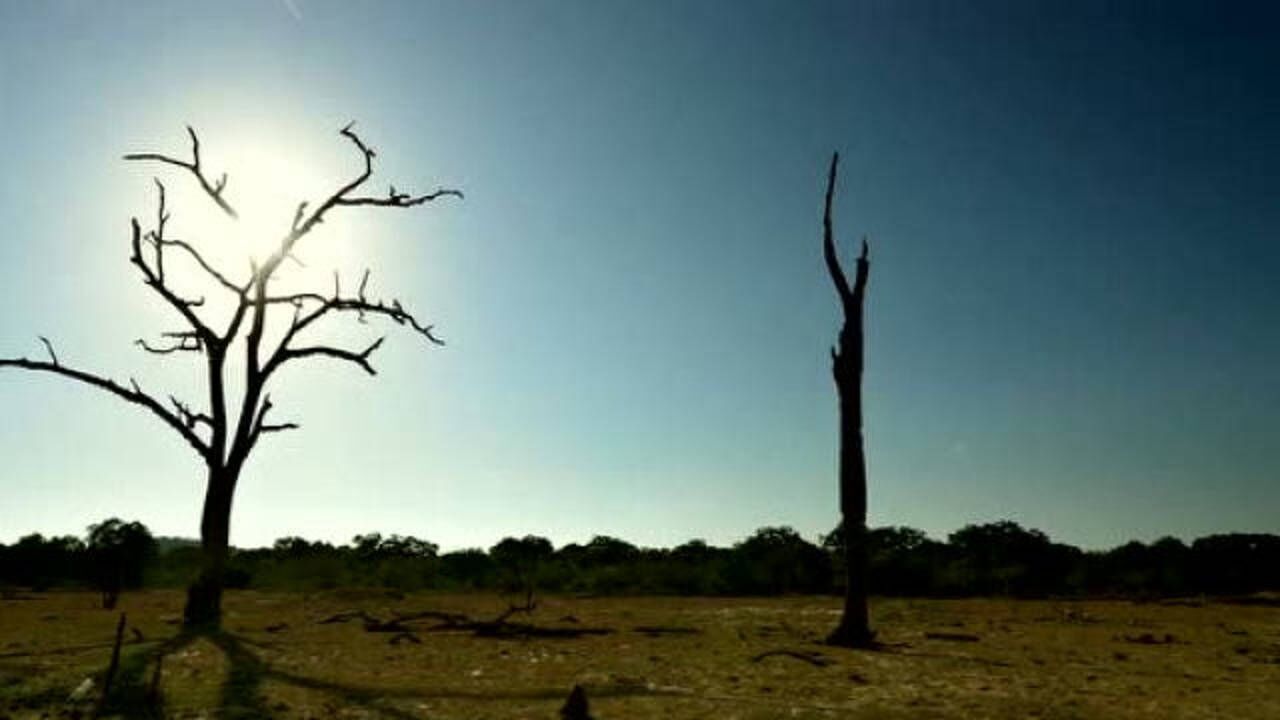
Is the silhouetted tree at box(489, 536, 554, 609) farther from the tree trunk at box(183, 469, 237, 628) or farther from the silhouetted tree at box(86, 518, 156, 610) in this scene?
the silhouetted tree at box(86, 518, 156, 610)

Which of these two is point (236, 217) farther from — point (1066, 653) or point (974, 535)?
point (974, 535)

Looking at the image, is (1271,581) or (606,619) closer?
(606,619)

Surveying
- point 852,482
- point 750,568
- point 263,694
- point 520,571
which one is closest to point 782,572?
point 750,568

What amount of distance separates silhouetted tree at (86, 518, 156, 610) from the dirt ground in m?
21.5

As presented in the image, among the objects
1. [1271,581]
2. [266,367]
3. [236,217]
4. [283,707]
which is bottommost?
[283,707]

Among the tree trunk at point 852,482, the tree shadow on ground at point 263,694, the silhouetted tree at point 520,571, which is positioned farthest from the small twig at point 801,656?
the silhouetted tree at point 520,571

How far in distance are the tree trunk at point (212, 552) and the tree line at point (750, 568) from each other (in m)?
11.9

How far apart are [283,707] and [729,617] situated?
44.5 ft

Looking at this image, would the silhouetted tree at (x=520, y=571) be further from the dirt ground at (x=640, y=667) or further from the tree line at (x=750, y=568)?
the dirt ground at (x=640, y=667)

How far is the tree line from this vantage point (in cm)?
3572

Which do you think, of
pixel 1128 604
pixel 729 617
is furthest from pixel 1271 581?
pixel 729 617

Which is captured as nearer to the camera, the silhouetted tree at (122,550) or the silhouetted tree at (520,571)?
the silhouetted tree at (520,571)

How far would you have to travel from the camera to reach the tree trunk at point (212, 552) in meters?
17.2

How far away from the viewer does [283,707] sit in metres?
9.54
